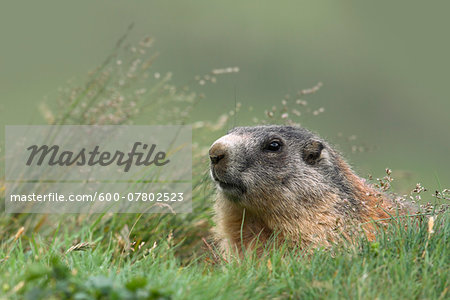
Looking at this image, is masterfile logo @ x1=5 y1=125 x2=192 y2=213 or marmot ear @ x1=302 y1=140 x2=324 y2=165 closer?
marmot ear @ x1=302 y1=140 x2=324 y2=165

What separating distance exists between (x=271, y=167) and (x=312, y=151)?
52cm

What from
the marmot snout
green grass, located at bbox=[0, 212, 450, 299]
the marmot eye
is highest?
the marmot eye

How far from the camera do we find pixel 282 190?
5.72 metres

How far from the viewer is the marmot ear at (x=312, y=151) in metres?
6.03

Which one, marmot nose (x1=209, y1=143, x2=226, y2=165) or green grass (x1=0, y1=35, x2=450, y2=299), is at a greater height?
marmot nose (x1=209, y1=143, x2=226, y2=165)

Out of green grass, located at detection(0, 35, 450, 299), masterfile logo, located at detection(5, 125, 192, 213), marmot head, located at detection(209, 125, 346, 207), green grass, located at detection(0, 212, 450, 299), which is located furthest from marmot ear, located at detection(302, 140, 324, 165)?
masterfile logo, located at detection(5, 125, 192, 213)

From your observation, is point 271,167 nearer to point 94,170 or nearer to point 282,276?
point 282,276

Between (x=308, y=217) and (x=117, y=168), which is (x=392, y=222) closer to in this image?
(x=308, y=217)

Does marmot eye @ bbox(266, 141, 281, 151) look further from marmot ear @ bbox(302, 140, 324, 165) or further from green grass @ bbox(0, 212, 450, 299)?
green grass @ bbox(0, 212, 450, 299)

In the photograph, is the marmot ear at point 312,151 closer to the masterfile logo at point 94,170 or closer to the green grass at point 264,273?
the green grass at point 264,273

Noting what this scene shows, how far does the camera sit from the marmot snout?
5.60 meters

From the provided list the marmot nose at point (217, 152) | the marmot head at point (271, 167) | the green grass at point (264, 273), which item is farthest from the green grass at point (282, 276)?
the marmot nose at point (217, 152)

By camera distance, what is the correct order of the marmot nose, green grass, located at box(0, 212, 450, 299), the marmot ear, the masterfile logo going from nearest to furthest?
green grass, located at box(0, 212, 450, 299) < the marmot nose < the marmot ear < the masterfile logo

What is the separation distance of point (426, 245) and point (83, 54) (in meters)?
18.6
